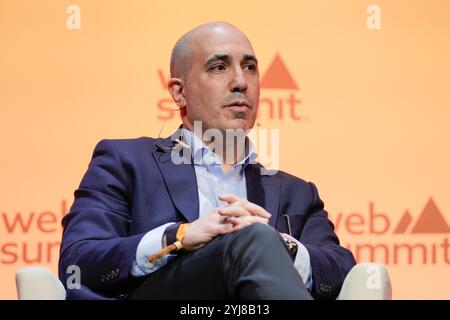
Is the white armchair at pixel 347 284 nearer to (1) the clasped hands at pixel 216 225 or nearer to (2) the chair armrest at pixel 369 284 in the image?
(2) the chair armrest at pixel 369 284

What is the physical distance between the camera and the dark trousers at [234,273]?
6.28ft

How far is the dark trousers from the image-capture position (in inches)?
75.3

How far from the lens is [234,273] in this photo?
2.01 m

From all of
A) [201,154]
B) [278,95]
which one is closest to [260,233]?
[201,154]

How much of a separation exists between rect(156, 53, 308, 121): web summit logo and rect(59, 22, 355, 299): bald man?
50 centimetres

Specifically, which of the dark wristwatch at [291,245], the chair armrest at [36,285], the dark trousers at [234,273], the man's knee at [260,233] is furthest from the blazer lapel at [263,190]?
the chair armrest at [36,285]

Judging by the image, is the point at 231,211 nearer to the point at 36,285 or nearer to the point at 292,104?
the point at 36,285

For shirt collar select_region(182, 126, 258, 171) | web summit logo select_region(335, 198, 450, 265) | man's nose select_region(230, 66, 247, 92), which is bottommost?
web summit logo select_region(335, 198, 450, 265)

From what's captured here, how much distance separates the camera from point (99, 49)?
10.5 ft

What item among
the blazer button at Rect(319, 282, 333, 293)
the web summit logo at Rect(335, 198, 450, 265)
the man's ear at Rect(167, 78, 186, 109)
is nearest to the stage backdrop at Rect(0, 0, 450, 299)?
the web summit logo at Rect(335, 198, 450, 265)

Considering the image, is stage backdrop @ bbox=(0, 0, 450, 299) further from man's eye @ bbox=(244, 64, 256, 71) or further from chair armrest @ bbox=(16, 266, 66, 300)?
chair armrest @ bbox=(16, 266, 66, 300)

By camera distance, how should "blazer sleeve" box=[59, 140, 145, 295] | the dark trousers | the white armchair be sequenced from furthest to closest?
"blazer sleeve" box=[59, 140, 145, 295]
the white armchair
the dark trousers

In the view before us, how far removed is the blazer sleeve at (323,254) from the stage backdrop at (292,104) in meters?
0.54
